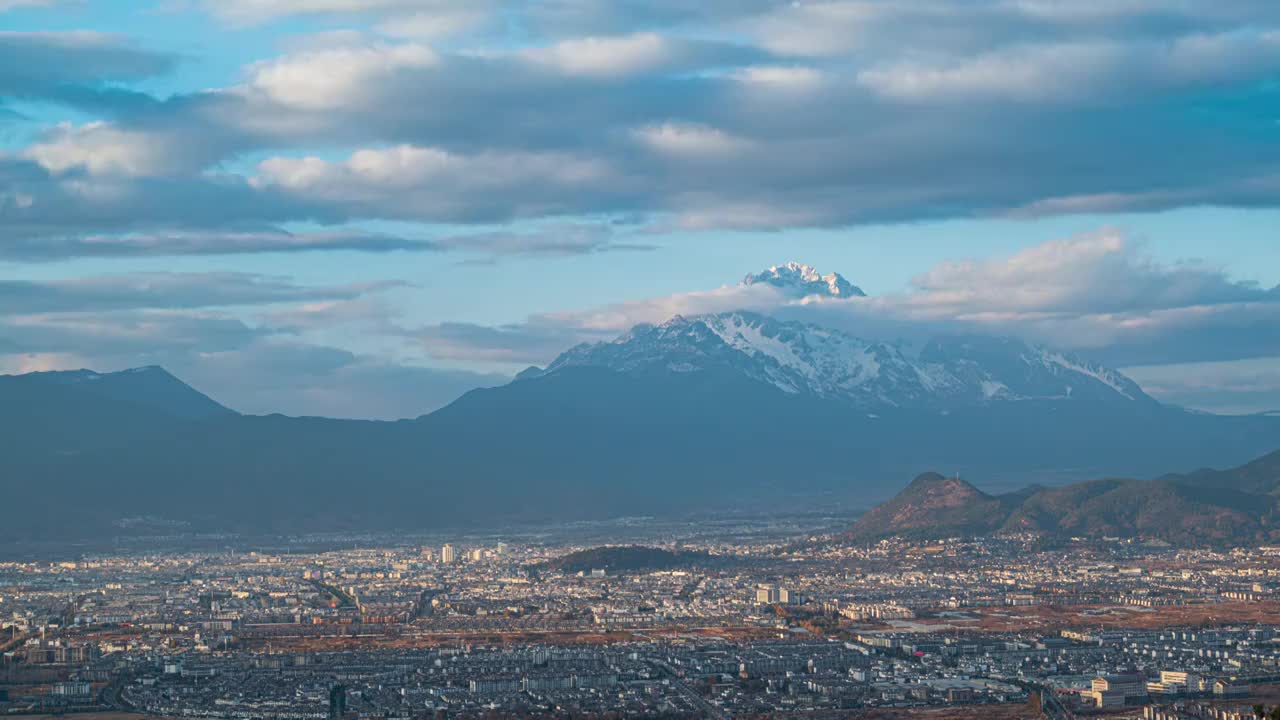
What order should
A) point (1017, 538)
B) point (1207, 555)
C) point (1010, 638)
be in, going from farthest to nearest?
point (1017, 538) → point (1207, 555) → point (1010, 638)

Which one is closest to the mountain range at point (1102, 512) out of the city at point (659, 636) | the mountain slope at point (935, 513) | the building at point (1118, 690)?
the mountain slope at point (935, 513)

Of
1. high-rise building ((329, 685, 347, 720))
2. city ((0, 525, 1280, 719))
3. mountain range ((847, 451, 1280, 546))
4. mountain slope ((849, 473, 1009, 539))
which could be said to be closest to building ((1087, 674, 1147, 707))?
city ((0, 525, 1280, 719))

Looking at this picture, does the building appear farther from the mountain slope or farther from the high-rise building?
the mountain slope

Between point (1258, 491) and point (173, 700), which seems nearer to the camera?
point (173, 700)

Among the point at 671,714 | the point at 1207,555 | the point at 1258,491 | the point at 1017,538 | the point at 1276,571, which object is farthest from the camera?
the point at 1258,491

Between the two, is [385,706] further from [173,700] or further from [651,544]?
[651,544]

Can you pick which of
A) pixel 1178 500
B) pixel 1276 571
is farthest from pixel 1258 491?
pixel 1276 571

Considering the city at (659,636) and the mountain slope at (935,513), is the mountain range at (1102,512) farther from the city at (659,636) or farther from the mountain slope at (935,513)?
the city at (659,636)

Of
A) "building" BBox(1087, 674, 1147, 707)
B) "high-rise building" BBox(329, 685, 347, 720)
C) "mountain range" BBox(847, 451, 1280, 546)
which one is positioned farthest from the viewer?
"mountain range" BBox(847, 451, 1280, 546)

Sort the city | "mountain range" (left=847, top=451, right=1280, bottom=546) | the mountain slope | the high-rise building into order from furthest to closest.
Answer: the mountain slope
"mountain range" (left=847, top=451, right=1280, bottom=546)
the city
the high-rise building
